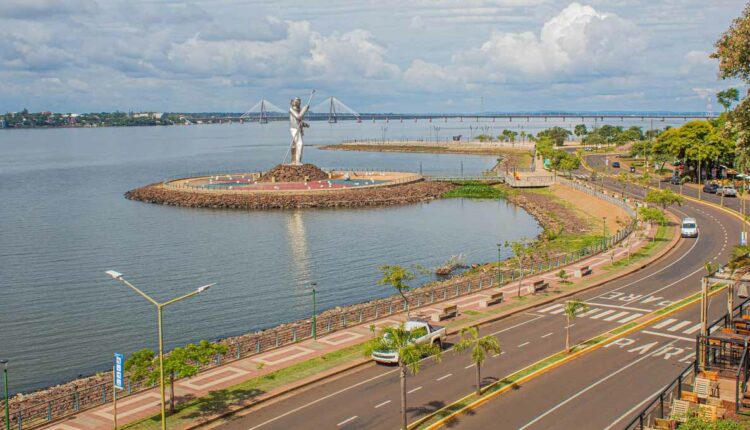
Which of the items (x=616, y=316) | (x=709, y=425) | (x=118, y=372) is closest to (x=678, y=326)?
(x=616, y=316)

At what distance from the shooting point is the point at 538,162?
19675cm

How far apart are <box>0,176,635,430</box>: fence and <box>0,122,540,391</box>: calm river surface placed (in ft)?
15.6

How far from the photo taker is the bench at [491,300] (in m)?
52.1

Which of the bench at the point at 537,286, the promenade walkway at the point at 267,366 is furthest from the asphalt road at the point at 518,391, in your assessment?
the bench at the point at 537,286

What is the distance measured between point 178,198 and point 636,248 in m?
82.3

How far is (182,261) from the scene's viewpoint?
77.8 m

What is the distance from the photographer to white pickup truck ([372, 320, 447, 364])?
39281 mm

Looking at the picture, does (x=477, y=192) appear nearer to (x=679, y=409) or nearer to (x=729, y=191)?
(x=729, y=191)

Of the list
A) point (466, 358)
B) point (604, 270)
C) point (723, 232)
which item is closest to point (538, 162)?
point (723, 232)

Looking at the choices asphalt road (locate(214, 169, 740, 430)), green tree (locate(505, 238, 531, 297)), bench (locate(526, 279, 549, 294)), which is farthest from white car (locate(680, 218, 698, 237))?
asphalt road (locate(214, 169, 740, 430))

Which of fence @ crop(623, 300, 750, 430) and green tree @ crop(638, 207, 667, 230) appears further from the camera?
green tree @ crop(638, 207, 667, 230)

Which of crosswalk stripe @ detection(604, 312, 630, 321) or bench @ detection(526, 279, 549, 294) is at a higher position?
bench @ detection(526, 279, 549, 294)

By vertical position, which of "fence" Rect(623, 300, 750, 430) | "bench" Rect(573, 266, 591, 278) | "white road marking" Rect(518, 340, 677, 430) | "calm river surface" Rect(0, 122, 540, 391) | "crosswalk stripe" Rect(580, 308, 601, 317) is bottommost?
"calm river surface" Rect(0, 122, 540, 391)

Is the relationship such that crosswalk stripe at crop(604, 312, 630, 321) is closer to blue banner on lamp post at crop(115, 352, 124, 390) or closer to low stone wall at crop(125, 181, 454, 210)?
blue banner on lamp post at crop(115, 352, 124, 390)
